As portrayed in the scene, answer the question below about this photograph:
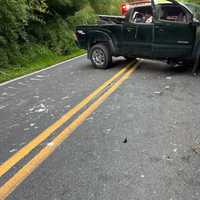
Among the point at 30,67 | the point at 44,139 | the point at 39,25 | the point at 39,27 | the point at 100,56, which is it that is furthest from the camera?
the point at 39,25

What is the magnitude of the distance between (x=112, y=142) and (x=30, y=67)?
24.2 feet

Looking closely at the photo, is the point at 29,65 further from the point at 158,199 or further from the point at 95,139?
the point at 158,199

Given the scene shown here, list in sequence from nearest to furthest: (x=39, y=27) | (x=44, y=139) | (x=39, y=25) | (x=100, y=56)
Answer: (x=44, y=139) < (x=100, y=56) < (x=39, y=27) < (x=39, y=25)

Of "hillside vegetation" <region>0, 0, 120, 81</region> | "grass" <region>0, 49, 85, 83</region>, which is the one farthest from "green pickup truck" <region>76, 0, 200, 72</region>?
"hillside vegetation" <region>0, 0, 120, 81</region>

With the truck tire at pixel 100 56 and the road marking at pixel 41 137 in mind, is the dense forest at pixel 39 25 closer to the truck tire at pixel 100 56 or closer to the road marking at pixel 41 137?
the truck tire at pixel 100 56

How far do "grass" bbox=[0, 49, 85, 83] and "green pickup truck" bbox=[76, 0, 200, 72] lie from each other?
2.37 metres

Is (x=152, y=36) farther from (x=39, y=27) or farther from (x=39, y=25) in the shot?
(x=39, y=25)

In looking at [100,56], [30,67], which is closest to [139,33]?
[100,56]

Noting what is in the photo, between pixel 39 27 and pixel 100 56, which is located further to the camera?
pixel 39 27

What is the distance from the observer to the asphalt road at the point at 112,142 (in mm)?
3234

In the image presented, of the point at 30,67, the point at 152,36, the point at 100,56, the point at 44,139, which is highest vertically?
the point at 152,36

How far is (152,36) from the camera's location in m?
8.18

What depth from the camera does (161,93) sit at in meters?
6.56

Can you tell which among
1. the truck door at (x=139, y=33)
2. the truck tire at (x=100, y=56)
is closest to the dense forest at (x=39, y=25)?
the truck tire at (x=100, y=56)
